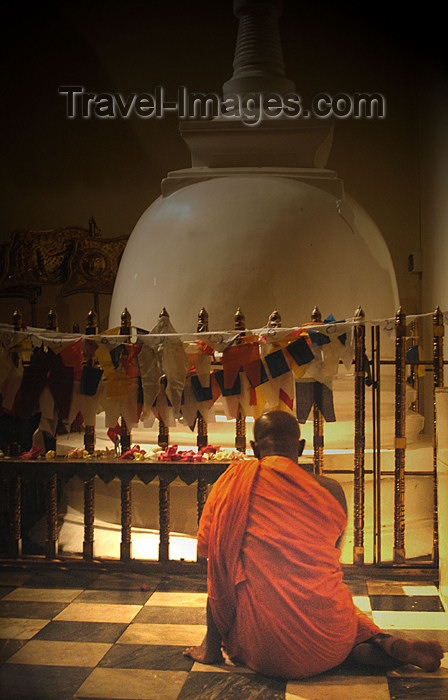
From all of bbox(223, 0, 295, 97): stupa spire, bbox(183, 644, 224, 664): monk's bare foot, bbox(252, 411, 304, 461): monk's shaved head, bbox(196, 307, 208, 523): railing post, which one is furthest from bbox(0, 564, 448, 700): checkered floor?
bbox(223, 0, 295, 97): stupa spire

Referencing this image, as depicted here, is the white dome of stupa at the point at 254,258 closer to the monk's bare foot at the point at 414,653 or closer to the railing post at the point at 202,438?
the railing post at the point at 202,438

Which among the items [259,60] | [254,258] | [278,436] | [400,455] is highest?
[259,60]

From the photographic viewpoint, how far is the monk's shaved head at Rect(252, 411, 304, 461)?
283cm

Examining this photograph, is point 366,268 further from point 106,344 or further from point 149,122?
point 149,122

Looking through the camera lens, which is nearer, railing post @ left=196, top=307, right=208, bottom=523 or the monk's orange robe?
the monk's orange robe

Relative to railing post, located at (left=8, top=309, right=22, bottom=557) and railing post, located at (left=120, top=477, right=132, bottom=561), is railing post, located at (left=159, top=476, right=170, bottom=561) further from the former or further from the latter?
railing post, located at (left=8, top=309, right=22, bottom=557)

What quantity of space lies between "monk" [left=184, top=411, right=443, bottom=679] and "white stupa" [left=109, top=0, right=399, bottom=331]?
2.46m

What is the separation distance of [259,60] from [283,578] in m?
4.58

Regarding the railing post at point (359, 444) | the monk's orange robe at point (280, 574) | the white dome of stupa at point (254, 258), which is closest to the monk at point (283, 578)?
the monk's orange robe at point (280, 574)

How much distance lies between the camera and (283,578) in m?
2.74

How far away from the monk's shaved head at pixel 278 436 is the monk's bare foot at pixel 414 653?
33.5 inches

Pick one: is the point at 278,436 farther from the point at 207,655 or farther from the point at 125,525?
the point at 125,525

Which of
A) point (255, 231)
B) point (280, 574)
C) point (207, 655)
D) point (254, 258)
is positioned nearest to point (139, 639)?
point (207, 655)

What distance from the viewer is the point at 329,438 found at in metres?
5.09
